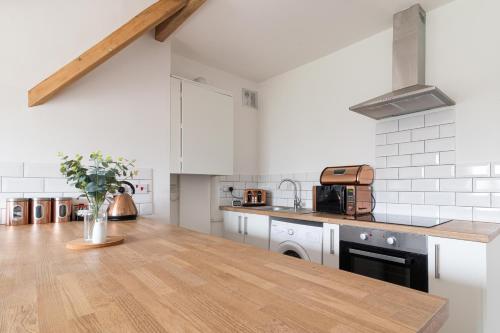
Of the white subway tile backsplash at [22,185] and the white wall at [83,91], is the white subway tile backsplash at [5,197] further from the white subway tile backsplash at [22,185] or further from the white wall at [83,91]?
the white wall at [83,91]

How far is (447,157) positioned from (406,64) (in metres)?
0.77

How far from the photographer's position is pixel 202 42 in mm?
2643

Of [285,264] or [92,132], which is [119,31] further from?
[285,264]

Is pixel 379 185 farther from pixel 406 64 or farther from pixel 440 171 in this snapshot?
pixel 406 64

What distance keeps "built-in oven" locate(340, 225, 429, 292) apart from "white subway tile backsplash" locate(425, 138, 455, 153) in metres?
0.82

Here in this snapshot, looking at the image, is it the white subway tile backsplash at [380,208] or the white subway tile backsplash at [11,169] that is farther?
the white subway tile backsplash at [380,208]

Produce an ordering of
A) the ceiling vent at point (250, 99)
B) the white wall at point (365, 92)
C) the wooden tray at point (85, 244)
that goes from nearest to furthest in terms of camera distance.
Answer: the wooden tray at point (85, 244) → the white wall at point (365, 92) → the ceiling vent at point (250, 99)

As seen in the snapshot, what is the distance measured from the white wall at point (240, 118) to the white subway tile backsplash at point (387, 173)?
1580 millimetres

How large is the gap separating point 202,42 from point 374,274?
8.10ft

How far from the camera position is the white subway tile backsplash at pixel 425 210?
2.02m

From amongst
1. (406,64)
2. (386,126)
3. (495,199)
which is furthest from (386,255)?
(406,64)

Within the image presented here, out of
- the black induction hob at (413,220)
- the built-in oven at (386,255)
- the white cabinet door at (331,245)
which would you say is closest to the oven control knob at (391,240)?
the built-in oven at (386,255)

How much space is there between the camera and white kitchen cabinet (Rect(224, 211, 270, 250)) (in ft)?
8.46

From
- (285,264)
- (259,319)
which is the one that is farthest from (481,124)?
(259,319)
